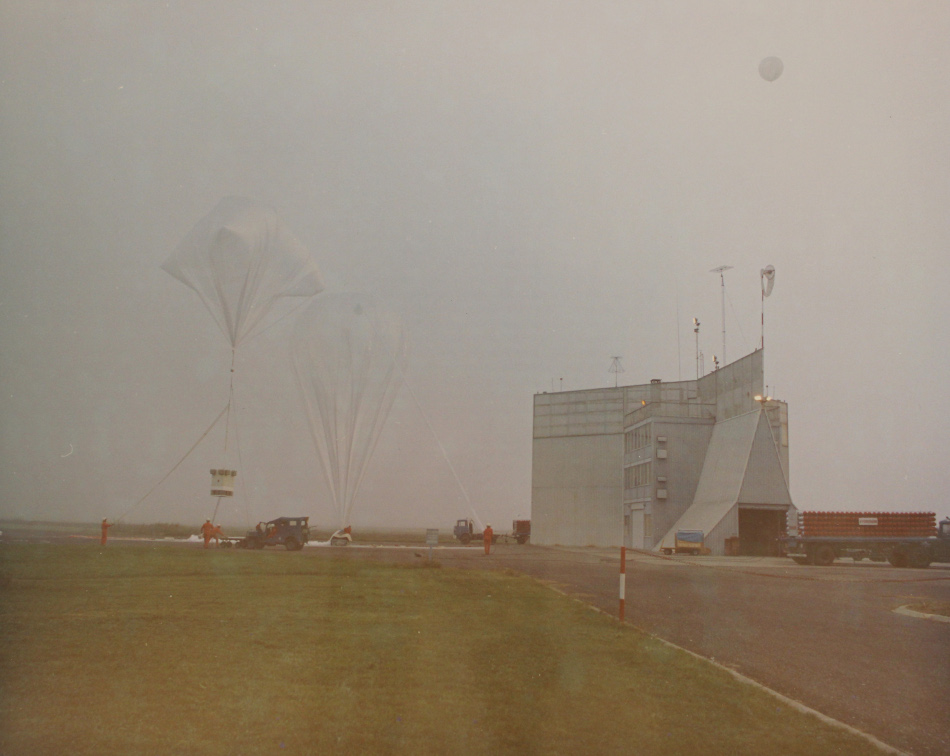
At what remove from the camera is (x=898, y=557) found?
37.9 m

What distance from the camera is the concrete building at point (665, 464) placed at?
5012cm

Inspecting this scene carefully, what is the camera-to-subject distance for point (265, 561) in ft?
91.0

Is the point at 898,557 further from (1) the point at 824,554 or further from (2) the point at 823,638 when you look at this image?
(2) the point at 823,638

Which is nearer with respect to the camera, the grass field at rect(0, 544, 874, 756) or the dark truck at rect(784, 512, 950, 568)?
the grass field at rect(0, 544, 874, 756)

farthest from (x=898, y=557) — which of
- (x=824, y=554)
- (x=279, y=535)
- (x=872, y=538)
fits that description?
(x=279, y=535)

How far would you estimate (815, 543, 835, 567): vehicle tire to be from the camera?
1485 inches

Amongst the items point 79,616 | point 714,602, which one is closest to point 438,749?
point 79,616

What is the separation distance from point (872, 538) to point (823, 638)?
2924 centimetres

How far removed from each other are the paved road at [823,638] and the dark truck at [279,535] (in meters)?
19.5

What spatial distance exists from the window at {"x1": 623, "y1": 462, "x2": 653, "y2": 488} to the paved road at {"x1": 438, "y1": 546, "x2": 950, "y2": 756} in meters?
34.2

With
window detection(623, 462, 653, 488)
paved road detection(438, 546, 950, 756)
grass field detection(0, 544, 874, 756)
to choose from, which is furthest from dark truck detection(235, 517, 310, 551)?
window detection(623, 462, 653, 488)

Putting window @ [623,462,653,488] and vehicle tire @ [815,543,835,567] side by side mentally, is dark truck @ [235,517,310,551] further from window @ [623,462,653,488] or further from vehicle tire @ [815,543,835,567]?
window @ [623,462,653,488]

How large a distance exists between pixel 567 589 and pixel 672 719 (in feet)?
42.5

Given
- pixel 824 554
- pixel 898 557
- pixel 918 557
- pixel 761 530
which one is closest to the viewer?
pixel 918 557
